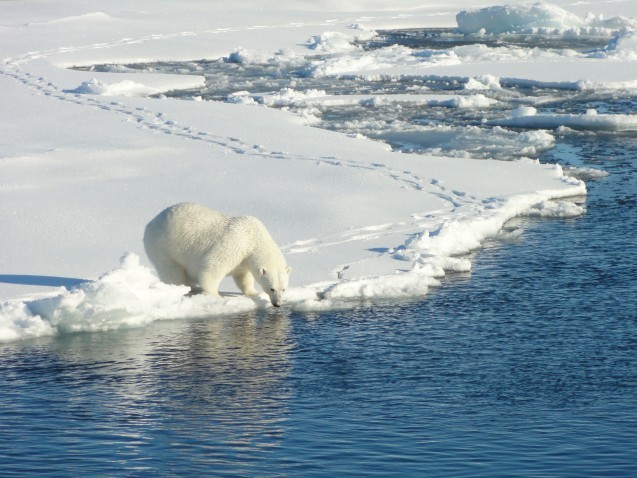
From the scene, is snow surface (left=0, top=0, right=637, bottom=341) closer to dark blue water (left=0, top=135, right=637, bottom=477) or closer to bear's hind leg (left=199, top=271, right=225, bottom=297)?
bear's hind leg (left=199, top=271, right=225, bottom=297)

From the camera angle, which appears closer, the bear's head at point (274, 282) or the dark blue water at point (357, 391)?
the dark blue water at point (357, 391)

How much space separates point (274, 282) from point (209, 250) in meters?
0.68

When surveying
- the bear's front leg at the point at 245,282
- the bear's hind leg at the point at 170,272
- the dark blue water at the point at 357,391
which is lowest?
the dark blue water at the point at 357,391

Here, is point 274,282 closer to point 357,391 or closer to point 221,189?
point 357,391

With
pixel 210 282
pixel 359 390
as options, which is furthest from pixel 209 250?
pixel 359 390

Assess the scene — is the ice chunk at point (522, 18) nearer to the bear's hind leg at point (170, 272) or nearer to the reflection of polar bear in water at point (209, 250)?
the reflection of polar bear in water at point (209, 250)

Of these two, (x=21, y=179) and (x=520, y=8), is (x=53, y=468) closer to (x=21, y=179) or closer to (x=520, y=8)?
(x=21, y=179)

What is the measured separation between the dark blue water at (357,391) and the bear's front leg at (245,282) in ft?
1.50

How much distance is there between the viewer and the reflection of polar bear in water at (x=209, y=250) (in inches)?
383

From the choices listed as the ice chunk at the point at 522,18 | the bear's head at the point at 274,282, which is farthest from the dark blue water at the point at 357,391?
the ice chunk at the point at 522,18

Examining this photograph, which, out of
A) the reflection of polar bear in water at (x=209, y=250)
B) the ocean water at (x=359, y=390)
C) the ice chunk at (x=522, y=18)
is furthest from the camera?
the ice chunk at (x=522, y=18)

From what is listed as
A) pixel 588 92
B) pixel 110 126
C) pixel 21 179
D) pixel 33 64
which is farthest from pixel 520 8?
pixel 21 179

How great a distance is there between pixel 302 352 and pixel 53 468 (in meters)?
2.66

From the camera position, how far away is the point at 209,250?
9727mm
